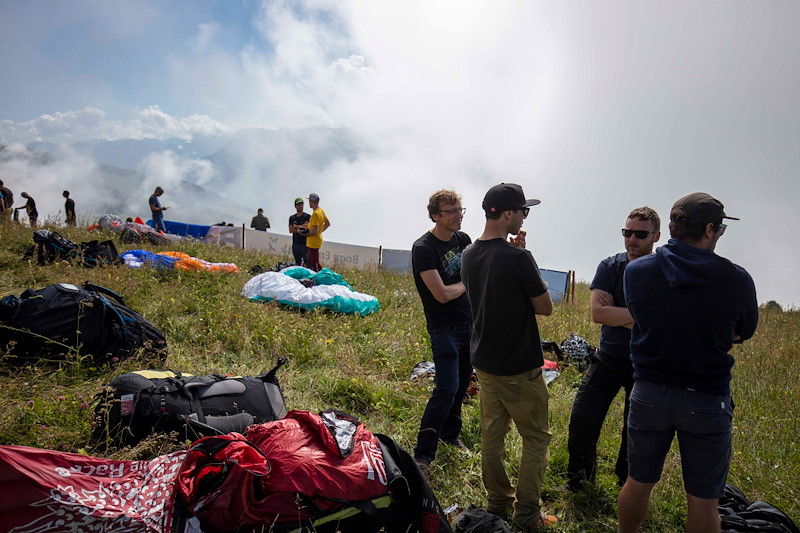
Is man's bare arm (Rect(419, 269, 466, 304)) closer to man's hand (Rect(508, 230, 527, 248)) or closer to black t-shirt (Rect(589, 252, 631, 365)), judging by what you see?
man's hand (Rect(508, 230, 527, 248))

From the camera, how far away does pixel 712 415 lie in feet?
7.24

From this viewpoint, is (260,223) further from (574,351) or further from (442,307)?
(442,307)

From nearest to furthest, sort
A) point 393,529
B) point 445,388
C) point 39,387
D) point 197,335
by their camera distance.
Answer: point 393,529, point 445,388, point 39,387, point 197,335

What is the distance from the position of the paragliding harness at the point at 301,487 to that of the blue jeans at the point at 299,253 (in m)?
7.90

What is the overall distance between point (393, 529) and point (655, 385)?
1524 mm

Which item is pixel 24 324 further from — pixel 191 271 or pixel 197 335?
pixel 191 271

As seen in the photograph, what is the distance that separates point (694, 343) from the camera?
219 centimetres

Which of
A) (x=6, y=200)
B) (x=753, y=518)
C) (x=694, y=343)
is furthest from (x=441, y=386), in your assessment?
(x=6, y=200)

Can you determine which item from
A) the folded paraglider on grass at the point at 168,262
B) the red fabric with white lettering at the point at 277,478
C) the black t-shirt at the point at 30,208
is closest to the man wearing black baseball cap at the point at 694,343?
the red fabric with white lettering at the point at 277,478

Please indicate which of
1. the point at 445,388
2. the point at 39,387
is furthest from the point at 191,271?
the point at 445,388

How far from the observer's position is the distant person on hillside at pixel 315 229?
32.3 feet

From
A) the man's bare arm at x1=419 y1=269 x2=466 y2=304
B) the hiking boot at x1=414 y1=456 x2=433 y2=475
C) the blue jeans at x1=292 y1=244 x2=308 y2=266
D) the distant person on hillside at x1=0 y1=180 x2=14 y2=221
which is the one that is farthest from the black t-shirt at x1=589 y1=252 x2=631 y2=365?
the distant person on hillside at x1=0 y1=180 x2=14 y2=221

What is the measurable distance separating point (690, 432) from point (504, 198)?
1568 mm

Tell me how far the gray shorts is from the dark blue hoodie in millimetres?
70
